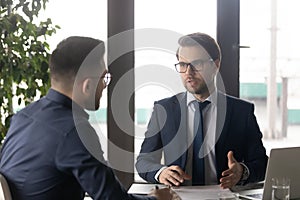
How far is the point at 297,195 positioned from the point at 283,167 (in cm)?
15

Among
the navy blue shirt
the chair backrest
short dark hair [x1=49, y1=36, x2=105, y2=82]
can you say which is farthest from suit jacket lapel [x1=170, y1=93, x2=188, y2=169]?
the chair backrest

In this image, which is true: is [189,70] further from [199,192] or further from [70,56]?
[70,56]

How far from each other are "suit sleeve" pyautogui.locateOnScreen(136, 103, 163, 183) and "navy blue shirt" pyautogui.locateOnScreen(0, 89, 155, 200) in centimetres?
68

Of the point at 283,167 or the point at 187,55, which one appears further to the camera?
the point at 187,55

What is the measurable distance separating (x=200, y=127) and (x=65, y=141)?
3.61 feet

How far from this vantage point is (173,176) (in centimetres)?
219

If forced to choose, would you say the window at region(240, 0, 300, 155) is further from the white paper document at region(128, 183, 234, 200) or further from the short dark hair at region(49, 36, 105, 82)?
the short dark hair at region(49, 36, 105, 82)

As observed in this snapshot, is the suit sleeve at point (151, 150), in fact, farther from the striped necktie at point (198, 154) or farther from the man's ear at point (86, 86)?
the man's ear at point (86, 86)

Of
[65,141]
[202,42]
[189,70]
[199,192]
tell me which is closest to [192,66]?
[189,70]

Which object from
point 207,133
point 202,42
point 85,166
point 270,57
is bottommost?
point 207,133

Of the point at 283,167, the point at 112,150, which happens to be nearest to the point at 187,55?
the point at 283,167

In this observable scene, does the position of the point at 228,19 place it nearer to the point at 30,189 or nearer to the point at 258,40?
the point at 258,40

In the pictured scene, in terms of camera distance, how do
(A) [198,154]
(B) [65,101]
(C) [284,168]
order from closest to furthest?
(B) [65,101] < (C) [284,168] < (A) [198,154]

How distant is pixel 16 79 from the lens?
112 inches
